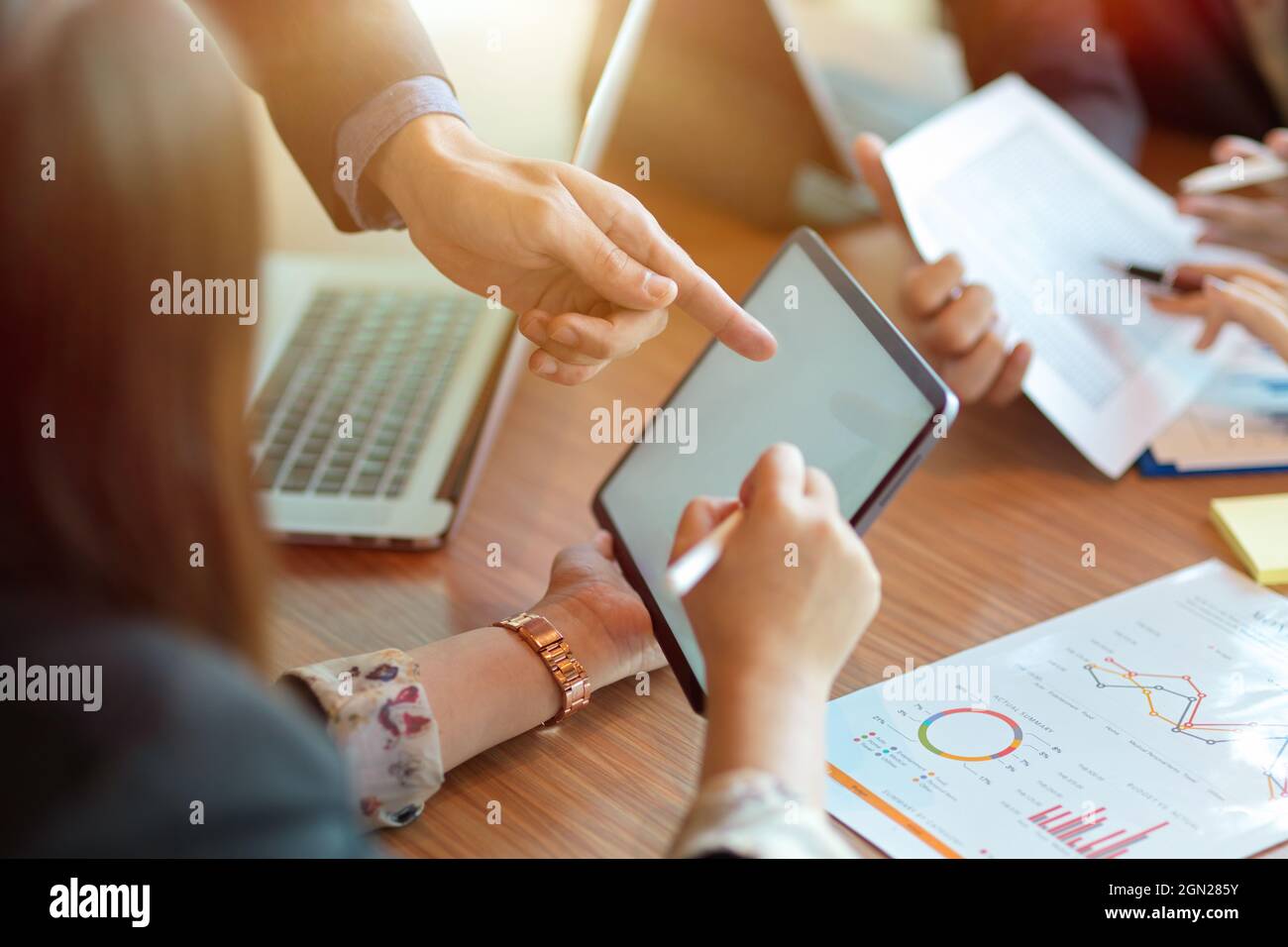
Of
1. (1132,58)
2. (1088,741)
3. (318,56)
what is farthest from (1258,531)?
(1132,58)

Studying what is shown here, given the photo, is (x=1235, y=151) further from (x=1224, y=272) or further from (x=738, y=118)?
(x=738, y=118)

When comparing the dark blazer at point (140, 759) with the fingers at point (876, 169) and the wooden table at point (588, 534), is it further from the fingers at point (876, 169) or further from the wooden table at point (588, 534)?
the fingers at point (876, 169)

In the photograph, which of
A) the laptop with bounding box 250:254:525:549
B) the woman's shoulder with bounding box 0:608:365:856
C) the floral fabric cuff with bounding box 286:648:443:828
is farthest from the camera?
the laptop with bounding box 250:254:525:549

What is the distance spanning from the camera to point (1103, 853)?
0.60 metres

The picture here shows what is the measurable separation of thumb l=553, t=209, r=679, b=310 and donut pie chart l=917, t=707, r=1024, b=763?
30cm

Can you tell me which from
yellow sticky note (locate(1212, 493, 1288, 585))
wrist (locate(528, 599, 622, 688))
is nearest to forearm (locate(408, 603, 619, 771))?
wrist (locate(528, 599, 622, 688))

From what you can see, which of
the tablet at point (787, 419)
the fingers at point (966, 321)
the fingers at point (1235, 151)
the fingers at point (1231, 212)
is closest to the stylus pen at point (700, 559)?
the tablet at point (787, 419)

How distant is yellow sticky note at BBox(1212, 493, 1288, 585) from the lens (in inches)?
32.6

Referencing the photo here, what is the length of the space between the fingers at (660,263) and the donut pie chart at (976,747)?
243mm

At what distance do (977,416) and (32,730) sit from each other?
0.82 metres

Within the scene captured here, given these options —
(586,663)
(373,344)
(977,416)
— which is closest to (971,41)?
(977,416)

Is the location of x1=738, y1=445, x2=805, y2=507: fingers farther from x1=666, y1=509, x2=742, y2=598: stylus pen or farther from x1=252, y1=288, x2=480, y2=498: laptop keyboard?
x1=252, y1=288, x2=480, y2=498: laptop keyboard

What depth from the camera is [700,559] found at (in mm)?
554

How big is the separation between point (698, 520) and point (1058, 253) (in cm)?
64
